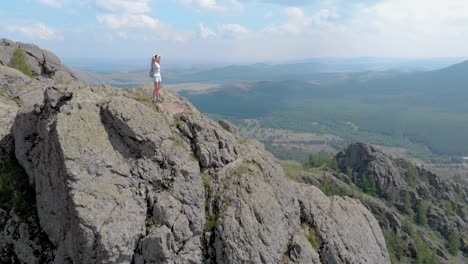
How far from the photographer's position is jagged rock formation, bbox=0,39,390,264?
976 inches

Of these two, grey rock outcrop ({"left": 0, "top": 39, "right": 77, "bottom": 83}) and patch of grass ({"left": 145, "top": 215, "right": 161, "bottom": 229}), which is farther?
grey rock outcrop ({"left": 0, "top": 39, "right": 77, "bottom": 83})

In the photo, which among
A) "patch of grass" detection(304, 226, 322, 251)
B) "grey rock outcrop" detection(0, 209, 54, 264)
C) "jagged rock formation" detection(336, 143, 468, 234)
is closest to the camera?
"grey rock outcrop" detection(0, 209, 54, 264)

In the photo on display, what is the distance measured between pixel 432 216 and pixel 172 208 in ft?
603

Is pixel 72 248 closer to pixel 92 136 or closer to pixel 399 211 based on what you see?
pixel 92 136

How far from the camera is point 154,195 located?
27.1 metres

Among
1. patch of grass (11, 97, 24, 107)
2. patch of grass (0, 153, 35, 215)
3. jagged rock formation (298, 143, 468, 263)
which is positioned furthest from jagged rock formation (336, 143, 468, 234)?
patch of grass (0, 153, 35, 215)

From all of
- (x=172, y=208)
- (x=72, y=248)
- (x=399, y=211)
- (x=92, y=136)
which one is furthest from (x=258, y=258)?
(x=399, y=211)

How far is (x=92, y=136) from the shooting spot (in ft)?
90.0

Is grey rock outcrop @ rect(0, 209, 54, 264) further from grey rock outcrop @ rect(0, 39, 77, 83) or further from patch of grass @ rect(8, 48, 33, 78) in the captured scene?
grey rock outcrop @ rect(0, 39, 77, 83)

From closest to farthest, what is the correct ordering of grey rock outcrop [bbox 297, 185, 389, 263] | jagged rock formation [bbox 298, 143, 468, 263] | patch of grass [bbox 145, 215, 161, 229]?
patch of grass [bbox 145, 215, 161, 229], grey rock outcrop [bbox 297, 185, 389, 263], jagged rock formation [bbox 298, 143, 468, 263]

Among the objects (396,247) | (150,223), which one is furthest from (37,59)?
(396,247)

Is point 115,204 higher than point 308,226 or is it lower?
higher

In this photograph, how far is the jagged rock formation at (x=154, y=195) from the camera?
24.8 metres

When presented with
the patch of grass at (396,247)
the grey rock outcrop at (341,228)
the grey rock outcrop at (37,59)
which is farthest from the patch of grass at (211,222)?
the patch of grass at (396,247)
